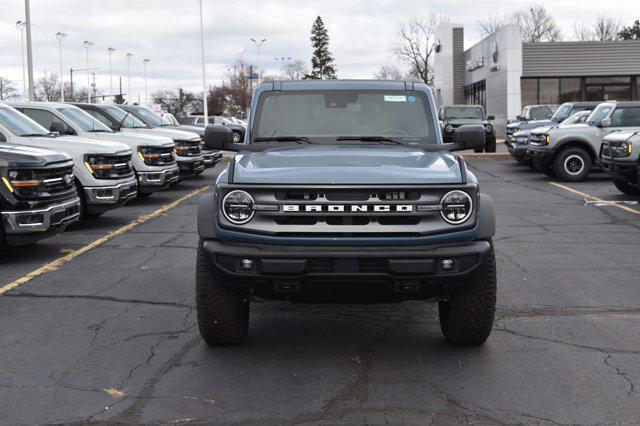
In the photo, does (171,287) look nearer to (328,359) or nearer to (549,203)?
(328,359)

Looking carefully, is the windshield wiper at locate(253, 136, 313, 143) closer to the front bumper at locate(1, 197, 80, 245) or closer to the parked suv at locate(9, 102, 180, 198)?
the front bumper at locate(1, 197, 80, 245)

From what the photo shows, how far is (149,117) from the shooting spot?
20000 mm

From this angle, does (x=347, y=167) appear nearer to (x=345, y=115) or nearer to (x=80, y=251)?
(x=345, y=115)

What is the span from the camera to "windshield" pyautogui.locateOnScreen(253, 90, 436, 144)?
21.3 feet

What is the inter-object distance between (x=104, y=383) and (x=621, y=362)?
320cm

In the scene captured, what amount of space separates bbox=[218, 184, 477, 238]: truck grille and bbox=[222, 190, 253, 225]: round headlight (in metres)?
0.03

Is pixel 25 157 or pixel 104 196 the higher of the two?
pixel 25 157

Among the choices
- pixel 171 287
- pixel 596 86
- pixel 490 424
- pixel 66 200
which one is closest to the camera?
pixel 490 424

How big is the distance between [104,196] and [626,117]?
488 inches

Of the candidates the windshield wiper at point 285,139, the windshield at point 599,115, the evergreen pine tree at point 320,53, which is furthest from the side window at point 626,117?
the evergreen pine tree at point 320,53

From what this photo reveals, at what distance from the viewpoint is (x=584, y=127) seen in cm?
1958

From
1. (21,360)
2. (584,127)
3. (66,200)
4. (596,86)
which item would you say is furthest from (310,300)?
(596,86)

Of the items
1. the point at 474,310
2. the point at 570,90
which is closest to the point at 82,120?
the point at 474,310

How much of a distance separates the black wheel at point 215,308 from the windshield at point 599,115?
15.9m
